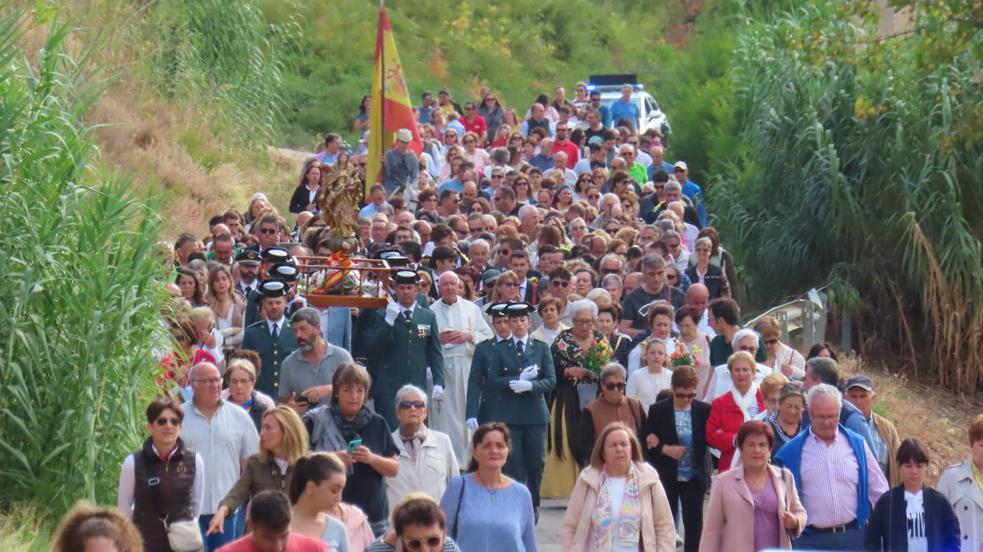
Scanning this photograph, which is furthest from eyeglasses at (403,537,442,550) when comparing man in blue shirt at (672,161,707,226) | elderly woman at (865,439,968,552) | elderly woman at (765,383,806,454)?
man in blue shirt at (672,161,707,226)

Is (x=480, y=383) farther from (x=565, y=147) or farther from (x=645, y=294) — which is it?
(x=565, y=147)

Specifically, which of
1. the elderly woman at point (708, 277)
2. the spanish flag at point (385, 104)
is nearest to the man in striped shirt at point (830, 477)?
the elderly woman at point (708, 277)

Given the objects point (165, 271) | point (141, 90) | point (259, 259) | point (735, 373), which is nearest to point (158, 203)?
point (165, 271)

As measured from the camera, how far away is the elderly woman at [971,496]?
38.1ft

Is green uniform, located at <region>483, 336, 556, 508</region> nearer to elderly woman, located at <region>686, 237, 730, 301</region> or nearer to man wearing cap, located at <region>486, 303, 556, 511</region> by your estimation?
man wearing cap, located at <region>486, 303, 556, 511</region>

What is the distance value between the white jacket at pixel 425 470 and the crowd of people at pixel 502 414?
0.02 m

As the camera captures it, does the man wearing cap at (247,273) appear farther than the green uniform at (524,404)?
Yes

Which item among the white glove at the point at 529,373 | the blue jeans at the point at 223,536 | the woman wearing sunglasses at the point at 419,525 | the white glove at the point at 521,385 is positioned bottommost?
the blue jeans at the point at 223,536

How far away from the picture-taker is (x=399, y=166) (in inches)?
967

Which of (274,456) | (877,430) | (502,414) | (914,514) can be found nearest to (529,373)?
(502,414)

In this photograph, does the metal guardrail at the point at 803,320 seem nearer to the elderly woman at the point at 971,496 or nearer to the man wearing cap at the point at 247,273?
the man wearing cap at the point at 247,273

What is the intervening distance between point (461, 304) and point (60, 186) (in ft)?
13.0

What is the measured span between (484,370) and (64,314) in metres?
3.40

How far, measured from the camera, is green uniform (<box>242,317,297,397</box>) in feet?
47.2
